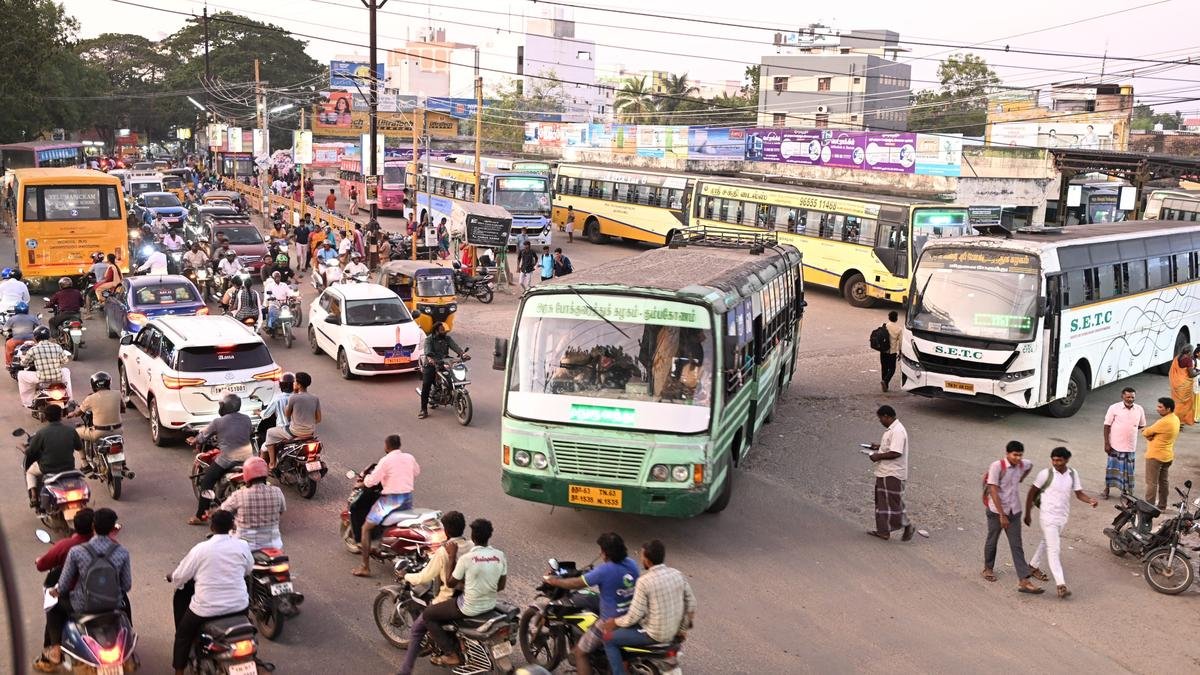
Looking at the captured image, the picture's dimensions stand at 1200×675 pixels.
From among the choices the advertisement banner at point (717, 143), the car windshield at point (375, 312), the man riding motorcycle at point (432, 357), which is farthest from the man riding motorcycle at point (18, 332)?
the advertisement banner at point (717, 143)

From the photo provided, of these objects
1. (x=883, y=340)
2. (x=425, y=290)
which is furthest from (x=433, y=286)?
(x=883, y=340)

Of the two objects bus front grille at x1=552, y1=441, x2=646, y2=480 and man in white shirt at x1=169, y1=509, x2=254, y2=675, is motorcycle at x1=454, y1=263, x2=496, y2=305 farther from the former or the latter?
man in white shirt at x1=169, y1=509, x2=254, y2=675

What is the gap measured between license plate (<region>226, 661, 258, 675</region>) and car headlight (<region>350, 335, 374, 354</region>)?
11.3 m

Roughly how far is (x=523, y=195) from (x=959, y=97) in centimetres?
5426

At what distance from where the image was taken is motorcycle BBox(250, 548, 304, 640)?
8.79 m

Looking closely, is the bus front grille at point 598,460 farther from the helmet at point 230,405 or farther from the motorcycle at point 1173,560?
the motorcycle at point 1173,560

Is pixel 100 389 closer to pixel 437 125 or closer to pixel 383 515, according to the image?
pixel 383 515

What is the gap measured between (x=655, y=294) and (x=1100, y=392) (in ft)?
42.6

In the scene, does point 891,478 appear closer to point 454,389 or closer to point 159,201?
point 454,389

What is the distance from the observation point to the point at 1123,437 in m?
13.3

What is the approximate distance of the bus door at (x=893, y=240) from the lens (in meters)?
26.8

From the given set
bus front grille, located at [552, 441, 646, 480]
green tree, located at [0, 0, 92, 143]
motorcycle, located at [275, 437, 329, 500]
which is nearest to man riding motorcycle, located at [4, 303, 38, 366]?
motorcycle, located at [275, 437, 329, 500]

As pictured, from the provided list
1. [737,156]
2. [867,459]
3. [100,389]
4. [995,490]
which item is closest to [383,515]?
[100,389]

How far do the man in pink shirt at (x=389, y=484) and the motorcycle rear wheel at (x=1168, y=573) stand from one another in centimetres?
736
